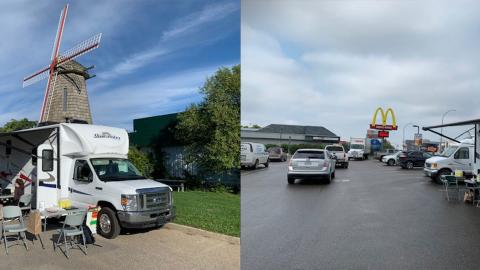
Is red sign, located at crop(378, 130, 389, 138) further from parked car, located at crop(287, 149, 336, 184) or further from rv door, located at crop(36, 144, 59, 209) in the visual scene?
rv door, located at crop(36, 144, 59, 209)

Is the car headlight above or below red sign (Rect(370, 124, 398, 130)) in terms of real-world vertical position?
below

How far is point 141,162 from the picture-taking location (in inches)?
463

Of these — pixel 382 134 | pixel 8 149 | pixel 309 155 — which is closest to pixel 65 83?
pixel 8 149

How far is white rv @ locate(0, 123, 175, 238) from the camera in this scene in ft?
27.3

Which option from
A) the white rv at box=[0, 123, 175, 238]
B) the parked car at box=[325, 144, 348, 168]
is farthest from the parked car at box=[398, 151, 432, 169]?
the white rv at box=[0, 123, 175, 238]

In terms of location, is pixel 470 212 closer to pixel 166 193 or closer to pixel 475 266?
pixel 475 266

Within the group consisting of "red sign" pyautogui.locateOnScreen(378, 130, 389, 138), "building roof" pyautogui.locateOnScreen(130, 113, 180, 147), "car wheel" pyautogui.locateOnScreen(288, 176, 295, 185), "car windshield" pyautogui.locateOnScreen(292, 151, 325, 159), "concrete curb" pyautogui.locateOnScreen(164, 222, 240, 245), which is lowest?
"concrete curb" pyautogui.locateOnScreen(164, 222, 240, 245)

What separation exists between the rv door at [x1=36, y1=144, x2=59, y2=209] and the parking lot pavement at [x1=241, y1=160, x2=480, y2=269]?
4.38m

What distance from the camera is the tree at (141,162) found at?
1175cm

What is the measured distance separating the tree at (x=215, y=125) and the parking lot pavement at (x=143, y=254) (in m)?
4.56

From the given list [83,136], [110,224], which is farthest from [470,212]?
[83,136]

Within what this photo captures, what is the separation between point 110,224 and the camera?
27.4ft

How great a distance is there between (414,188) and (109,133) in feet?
37.5

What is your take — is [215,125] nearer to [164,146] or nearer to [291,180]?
[164,146]
